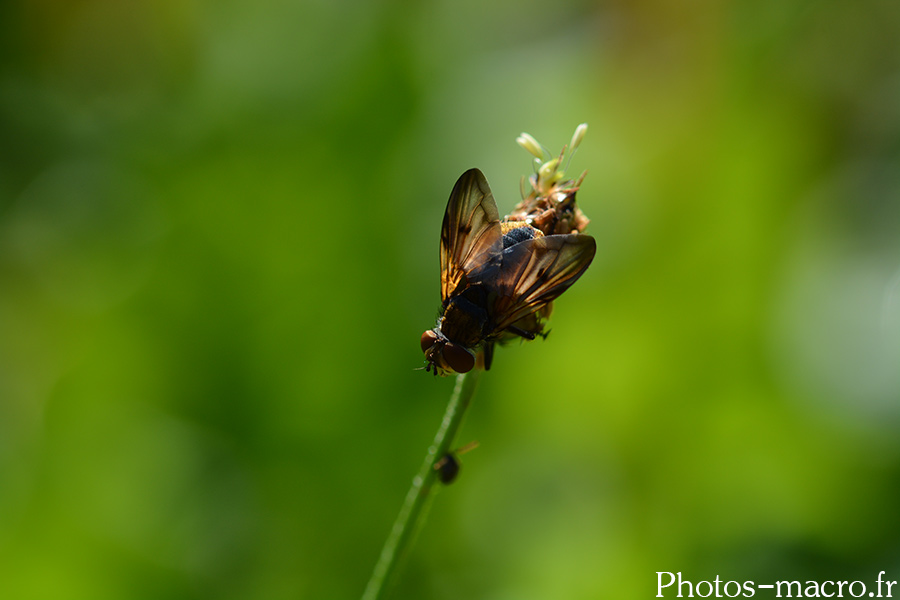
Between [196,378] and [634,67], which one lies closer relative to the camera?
[196,378]

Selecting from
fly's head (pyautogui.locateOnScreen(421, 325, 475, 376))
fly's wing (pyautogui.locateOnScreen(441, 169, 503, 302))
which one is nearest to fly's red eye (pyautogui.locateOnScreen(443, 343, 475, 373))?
fly's head (pyautogui.locateOnScreen(421, 325, 475, 376))

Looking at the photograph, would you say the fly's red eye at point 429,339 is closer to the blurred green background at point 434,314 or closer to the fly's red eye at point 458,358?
the fly's red eye at point 458,358

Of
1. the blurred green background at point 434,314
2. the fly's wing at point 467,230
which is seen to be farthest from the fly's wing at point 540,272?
the blurred green background at point 434,314

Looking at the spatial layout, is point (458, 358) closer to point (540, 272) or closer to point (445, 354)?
point (445, 354)

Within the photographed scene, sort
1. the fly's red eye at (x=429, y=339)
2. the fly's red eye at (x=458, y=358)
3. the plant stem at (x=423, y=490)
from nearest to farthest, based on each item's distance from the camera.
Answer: the plant stem at (x=423, y=490) → the fly's red eye at (x=458, y=358) → the fly's red eye at (x=429, y=339)

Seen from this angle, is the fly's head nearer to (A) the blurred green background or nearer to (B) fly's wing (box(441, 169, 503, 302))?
(B) fly's wing (box(441, 169, 503, 302))

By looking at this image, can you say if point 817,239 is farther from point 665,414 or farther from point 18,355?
point 18,355

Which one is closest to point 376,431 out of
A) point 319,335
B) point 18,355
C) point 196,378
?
point 319,335
